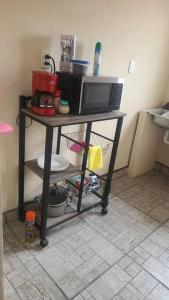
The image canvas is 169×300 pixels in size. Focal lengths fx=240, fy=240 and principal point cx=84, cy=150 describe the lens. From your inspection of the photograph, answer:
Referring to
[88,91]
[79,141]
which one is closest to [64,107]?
[88,91]

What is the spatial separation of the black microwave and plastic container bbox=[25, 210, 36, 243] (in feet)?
2.41

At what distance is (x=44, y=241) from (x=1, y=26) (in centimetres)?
134

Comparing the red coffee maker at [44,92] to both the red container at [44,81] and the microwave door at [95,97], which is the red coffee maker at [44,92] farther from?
the microwave door at [95,97]

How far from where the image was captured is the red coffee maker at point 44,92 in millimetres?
1381

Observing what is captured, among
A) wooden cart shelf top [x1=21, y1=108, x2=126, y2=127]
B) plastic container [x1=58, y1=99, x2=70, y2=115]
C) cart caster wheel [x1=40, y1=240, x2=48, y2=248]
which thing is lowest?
cart caster wheel [x1=40, y1=240, x2=48, y2=248]

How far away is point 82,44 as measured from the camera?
68.2 inches

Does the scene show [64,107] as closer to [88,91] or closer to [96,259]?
[88,91]

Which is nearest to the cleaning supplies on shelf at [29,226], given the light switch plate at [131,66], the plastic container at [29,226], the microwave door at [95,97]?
the plastic container at [29,226]

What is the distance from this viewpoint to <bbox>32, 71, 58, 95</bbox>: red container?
1.37m

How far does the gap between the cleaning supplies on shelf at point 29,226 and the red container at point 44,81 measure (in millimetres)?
809

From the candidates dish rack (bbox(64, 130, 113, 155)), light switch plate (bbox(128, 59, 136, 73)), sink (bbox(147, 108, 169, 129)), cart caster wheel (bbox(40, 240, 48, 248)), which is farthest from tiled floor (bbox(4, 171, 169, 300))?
light switch plate (bbox(128, 59, 136, 73))

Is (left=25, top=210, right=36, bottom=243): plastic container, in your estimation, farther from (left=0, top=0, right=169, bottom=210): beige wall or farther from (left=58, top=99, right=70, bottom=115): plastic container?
(left=58, top=99, right=70, bottom=115): plastic container

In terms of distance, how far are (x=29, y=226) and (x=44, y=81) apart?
0.94m

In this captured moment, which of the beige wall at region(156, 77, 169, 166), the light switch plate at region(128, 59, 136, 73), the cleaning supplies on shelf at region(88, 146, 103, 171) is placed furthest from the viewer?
the beige wall at region(156, 77, 169, 166)
